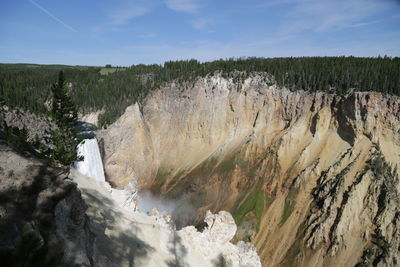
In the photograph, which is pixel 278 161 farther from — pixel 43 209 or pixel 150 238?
pixel 43 209

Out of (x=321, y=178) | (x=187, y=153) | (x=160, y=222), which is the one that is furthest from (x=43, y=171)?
(x=187, y=153)

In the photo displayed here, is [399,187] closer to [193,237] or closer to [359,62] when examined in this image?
[359,62]

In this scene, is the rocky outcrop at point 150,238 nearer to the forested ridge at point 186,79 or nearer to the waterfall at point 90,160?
the waterfall at point 90,160

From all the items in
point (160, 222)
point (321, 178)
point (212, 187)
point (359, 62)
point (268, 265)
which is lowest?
point (268, 265)

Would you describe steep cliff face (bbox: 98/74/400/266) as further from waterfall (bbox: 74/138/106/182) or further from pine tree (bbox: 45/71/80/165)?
pine tree (bbox: 45/71/80/165)

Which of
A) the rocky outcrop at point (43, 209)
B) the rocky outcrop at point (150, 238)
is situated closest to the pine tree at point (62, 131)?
the rocky outcrop at point (150, 238)

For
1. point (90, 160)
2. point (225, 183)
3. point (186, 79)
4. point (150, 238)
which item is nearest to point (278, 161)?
point (225, 183)
